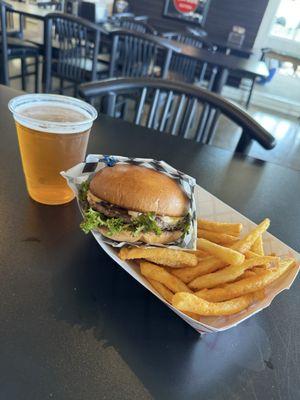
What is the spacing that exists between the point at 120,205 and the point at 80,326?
0.77 feet

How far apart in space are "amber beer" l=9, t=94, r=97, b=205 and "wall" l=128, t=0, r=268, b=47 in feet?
20.9

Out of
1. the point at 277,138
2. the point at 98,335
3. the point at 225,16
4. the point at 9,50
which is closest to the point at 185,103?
the point at 98,335

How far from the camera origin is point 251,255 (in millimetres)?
648

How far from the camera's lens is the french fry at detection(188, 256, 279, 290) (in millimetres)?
587

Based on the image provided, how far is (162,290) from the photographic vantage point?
587 mm

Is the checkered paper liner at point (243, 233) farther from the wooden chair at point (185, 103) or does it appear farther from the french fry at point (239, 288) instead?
the wooden chair at point (185, 103)

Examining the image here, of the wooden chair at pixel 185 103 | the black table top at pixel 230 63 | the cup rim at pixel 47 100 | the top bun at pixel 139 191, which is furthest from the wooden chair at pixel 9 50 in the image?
the top bun at pixel 139 191

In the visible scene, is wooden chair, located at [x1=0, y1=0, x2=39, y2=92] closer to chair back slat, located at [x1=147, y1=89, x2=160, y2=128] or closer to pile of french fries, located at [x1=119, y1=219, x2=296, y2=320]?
chair back slat, located at [x1=147, y1=89, x2=160, y2=128]

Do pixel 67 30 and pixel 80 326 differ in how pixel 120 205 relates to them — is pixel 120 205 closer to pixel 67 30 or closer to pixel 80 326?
pixel 80 326

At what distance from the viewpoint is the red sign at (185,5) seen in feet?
20.2

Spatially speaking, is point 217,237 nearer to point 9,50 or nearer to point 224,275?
point 224,275

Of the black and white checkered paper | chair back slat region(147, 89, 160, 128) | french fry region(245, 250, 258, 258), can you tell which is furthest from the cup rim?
chair back slat region(147, 89, 160, 128)

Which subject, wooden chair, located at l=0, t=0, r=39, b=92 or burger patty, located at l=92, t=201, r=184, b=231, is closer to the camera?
burger patty, located at l=92, t=201, r=184, b=231

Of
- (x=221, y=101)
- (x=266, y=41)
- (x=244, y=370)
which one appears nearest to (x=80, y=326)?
(x=244, y=370)
